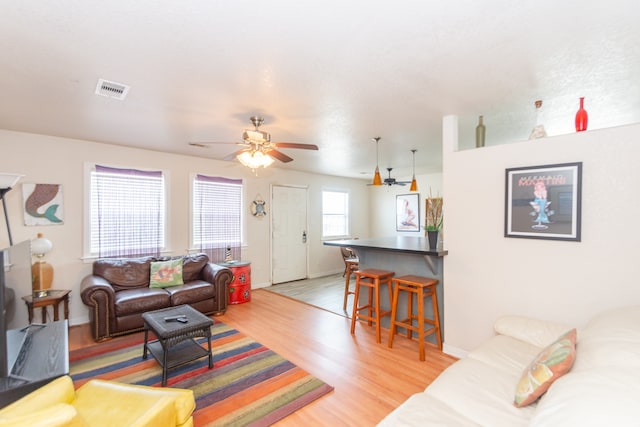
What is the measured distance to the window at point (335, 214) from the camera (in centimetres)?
723

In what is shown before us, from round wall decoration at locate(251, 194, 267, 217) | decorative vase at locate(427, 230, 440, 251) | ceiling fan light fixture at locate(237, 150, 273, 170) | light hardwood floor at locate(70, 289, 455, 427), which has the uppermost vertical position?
ceiling fan light fixture at locate(237, 150, 273, 170)

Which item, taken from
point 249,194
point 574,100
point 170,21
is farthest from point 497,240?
point 249,194

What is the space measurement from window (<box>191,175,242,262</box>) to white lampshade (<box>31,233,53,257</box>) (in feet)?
6.00

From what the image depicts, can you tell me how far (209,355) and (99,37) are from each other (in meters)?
2.56

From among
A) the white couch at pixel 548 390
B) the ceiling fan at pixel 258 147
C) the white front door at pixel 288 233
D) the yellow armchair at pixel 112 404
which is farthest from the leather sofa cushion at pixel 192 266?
the white couch at pixel 548 390

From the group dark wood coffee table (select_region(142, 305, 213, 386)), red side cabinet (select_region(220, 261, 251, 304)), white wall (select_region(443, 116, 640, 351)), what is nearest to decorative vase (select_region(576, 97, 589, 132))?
white wall (select_region(443, 116, 640, 351))

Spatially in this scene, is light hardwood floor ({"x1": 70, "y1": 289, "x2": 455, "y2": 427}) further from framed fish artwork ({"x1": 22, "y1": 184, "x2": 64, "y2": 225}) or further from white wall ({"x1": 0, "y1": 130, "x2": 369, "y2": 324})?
framed fish artwork ({"x1": 22, "y1": 184, "x2": 64, "y2": 225})

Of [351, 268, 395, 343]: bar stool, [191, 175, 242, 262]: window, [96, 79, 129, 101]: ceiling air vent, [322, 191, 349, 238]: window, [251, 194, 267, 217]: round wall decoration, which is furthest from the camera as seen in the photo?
[322, 191, 349, 238]: window

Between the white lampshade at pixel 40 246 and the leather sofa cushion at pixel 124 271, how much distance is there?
0.55 meters

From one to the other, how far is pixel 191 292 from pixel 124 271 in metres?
0.95

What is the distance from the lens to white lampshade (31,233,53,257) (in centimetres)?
345

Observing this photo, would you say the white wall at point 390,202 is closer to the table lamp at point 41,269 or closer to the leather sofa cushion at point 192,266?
the leather sofa cushion at point 192,266

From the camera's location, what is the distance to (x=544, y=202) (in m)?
2.49

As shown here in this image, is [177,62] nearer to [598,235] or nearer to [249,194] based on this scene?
[598,235]
